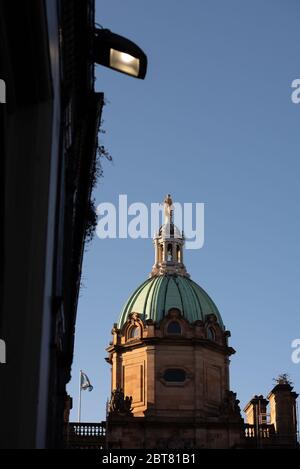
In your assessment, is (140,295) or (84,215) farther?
(140,295)

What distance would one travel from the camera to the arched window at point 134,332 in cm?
5738

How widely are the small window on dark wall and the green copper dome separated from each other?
341cm

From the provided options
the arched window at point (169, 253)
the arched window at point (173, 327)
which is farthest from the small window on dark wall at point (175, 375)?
the arched window at point (169, 253)

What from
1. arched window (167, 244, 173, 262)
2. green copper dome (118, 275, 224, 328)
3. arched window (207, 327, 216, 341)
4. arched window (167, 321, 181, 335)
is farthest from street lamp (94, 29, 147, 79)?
arched window (167, 244, 173, 262)

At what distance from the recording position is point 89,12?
32.5 feet

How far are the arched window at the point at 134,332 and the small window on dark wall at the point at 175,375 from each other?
3.19 m

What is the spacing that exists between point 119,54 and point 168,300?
50707 millimetres

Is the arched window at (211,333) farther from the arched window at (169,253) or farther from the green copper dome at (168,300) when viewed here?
the arched window at (169,253)

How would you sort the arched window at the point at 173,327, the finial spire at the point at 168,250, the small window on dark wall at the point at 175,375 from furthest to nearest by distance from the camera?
the finial spire at the point at 168,250, the arched window at the point at 173,327, the small window on dark wall at the point at 175,375

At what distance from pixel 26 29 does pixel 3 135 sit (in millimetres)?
769

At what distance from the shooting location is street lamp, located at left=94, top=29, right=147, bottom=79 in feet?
27.4

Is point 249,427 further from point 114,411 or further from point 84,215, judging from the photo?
point 84,215
